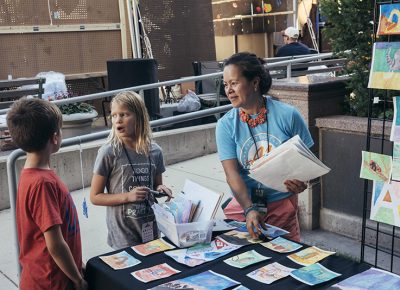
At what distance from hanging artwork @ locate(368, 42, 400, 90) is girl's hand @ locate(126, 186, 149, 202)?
1.36m

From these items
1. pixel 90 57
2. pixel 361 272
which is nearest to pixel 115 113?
pixel 361 272

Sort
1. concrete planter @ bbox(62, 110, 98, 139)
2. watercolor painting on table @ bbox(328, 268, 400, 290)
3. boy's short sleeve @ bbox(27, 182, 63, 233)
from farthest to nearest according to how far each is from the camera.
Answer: concrete planter @ bbox(62, 110, 98, 139) < boy's short sleeve @ bbox(27, 182, 63, 233) < watercolor painting on table @ bbox(328, 268, 400, 290)

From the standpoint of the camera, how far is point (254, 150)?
2.88 meters

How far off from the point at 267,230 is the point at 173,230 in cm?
50

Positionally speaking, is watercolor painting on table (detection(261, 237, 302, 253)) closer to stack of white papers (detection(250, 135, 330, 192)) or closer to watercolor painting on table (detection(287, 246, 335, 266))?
watercolor painting on table (detection(287, 246, 335, 266))

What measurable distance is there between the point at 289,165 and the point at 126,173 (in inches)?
39.7

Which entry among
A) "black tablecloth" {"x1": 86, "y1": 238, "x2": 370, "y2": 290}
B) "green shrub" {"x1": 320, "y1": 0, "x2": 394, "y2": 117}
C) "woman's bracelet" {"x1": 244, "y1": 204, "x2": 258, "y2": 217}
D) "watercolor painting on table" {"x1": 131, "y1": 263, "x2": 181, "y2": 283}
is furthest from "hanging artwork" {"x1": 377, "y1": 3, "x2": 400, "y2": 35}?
"watercolor painting on table" {"x1": 131, "y1": 263, "x2": 181, "y2": 283}

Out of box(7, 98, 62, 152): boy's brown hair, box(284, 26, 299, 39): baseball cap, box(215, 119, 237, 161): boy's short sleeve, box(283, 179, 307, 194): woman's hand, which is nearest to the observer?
box(7, 98, 62, 152): boy's brown hair

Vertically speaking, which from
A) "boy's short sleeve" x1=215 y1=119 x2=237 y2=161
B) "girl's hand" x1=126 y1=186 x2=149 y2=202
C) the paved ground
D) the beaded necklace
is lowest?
the paved ground

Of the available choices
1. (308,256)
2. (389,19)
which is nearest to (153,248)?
(308,256)

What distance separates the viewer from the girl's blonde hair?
3.06 meters

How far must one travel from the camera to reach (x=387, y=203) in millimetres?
2922

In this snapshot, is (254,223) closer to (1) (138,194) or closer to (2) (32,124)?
(1) (138,194)

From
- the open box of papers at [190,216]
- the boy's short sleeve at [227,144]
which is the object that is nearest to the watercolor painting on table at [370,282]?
the open box of papers at [190,216]
